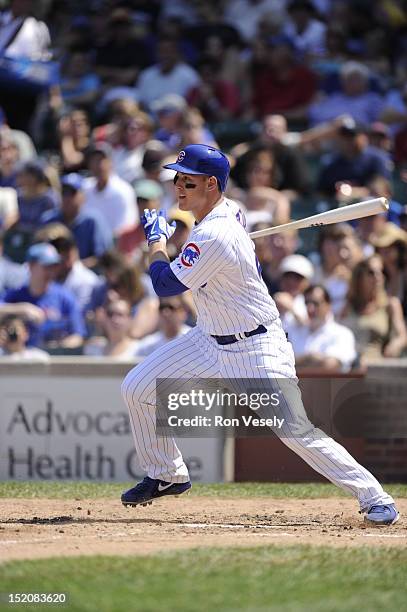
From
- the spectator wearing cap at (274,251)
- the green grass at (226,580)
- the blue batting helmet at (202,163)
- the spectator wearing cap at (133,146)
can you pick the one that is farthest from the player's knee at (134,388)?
the spectator wearing cap at (133,146)

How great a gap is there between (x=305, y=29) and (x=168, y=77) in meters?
1.89

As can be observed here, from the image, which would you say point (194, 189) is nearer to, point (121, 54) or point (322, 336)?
point (322, 336)

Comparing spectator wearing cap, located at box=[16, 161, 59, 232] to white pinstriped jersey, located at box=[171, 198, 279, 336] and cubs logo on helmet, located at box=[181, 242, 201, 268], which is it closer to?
white pinstriped jersey, located at box=[171, 198, 279, 336]

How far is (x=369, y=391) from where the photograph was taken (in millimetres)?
9750

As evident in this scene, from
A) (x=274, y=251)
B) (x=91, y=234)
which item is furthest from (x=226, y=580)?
(x=91, y=234)

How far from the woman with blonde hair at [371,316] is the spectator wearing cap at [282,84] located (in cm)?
440

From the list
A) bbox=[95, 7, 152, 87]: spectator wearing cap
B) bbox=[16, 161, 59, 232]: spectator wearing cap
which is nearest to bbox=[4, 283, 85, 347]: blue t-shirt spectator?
bbox=[16, 161, 59, 232]: spectator wearing cap

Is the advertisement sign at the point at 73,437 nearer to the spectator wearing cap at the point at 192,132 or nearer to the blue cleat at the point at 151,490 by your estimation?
the blue cleat at the point at 151,490

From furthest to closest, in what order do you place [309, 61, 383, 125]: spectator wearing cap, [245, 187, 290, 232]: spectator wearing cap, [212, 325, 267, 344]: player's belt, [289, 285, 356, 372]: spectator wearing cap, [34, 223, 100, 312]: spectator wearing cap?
[309, 61, 383, 125]: spectator wearing cap < [245, 187, 290, 232]: spectator wearing cap < [34, 223, 100, 312]: spectator wearing cap < [289, 285, 356, 372]: spectator wearing cap < [212, 325, 267, 344]: player's belt

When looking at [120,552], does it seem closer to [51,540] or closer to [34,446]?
[51,540]

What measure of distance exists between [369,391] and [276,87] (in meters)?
5.82

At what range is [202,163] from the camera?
21.3 feet

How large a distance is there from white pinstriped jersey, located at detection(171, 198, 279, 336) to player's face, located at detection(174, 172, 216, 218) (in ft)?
0.31

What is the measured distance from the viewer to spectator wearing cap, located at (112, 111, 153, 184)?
13164 mm
